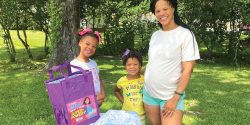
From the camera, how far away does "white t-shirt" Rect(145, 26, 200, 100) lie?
4.07 meters

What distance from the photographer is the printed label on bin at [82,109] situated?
13.1 feet

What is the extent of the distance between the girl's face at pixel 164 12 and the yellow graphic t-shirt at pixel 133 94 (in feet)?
3.51

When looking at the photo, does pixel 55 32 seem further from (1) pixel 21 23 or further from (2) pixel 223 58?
(2) pixel 223 58

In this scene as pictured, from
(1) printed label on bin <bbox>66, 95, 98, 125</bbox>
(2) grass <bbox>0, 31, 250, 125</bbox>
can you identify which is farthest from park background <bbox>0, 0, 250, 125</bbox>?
(1) printed label on bin <bbox>66, 95, 98, 125</bbox>

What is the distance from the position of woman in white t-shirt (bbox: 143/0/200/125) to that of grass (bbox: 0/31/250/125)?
320 centimetres

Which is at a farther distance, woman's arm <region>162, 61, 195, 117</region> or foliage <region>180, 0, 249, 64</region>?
foliage <region>180, 0, 249, 64</region>

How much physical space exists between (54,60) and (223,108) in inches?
221

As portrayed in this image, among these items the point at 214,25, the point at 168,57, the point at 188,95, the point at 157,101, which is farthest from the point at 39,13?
the point at 168,57

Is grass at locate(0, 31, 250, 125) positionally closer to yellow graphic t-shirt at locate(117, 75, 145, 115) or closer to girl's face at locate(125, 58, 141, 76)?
yellow graphic t-shirt at locate(117, 75, 145, 115)

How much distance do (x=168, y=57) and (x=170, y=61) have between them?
4 cm

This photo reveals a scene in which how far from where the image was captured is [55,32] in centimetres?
1200

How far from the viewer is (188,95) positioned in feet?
31.7

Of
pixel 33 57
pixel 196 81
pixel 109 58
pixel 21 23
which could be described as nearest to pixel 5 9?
pixel 21 23

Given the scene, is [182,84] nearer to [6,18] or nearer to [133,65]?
[133,65]
